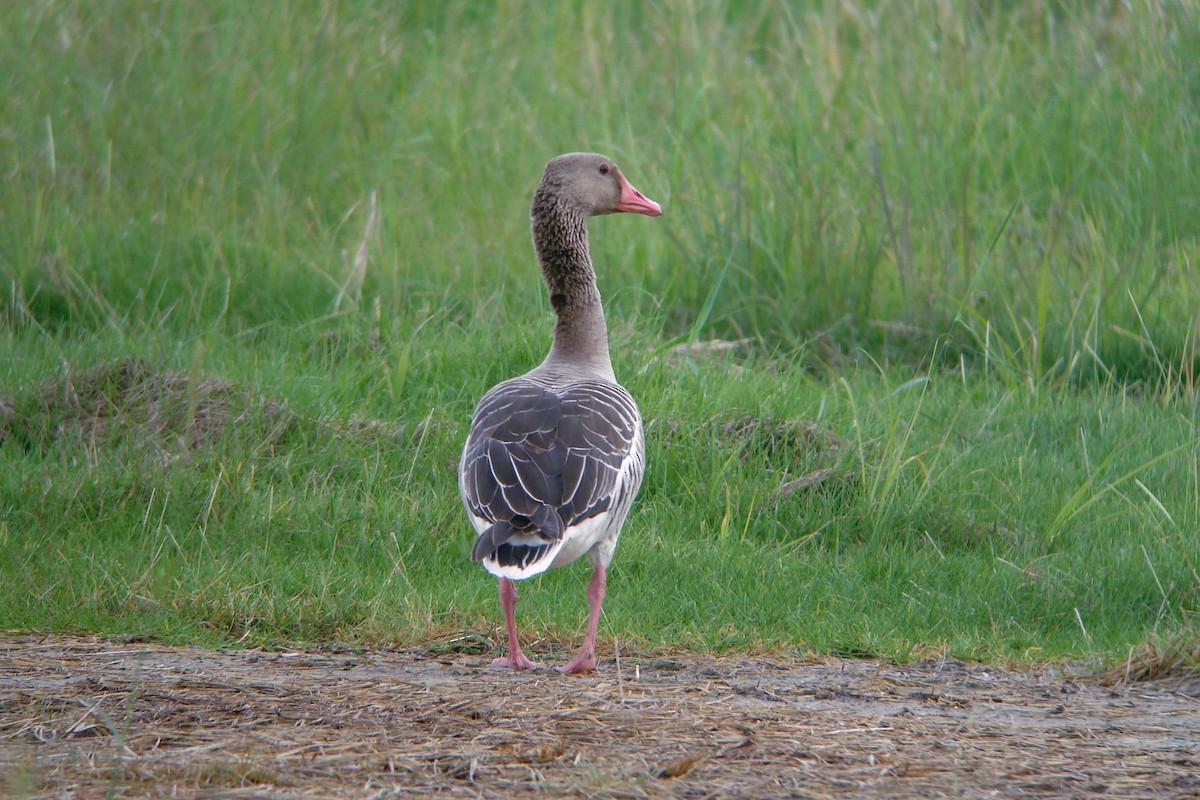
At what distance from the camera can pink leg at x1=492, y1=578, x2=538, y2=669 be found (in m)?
4.89

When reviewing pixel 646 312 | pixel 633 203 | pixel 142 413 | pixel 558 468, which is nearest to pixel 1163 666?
pixel 558 468

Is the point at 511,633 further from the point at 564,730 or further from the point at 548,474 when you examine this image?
the point at 564,730

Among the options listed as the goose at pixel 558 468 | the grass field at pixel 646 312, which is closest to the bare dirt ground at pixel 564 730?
the goose at pixel 558 468

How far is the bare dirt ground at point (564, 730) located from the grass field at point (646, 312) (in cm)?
56

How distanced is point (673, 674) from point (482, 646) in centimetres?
94

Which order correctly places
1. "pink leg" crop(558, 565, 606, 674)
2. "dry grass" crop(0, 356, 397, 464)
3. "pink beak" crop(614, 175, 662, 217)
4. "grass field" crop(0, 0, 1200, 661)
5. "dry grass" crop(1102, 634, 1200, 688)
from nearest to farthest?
"dry grass" crop(1102, 634, 1200, 688), "pink leg" crop(558, 565, 606, 674), "grass field" crop(0, 0, 1200, 661), "pink beak" crop(614, 175, 662, 217), "dry grass" crop(0, 356, 397, 464)

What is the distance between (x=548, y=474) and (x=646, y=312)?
162 inches

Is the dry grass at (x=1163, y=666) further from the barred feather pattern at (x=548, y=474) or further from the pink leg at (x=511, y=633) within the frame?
the pink leg at (x=511, y=633)

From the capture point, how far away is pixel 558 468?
4.88 m

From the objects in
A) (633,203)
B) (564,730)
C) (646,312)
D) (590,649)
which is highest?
(633,203)

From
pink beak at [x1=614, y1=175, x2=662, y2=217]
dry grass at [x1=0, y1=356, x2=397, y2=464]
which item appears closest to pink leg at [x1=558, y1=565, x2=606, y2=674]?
dry grass at [x1=0, y1=356, x2=397, y2=464]

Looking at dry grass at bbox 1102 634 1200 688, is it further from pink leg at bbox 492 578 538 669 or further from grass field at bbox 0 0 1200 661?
pink leg at bbox 492 578 538 669

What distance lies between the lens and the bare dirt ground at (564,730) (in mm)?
3148

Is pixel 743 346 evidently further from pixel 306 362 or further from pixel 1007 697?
pixel 1007 697
